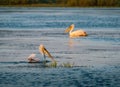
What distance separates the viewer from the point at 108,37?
30109 millimetres

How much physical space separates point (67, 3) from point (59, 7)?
8033 millimetres

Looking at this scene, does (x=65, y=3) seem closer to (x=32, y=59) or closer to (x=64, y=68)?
(x=32, y=59)

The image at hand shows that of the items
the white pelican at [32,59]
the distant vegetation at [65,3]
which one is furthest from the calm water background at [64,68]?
the distant vegetation at [65,3]

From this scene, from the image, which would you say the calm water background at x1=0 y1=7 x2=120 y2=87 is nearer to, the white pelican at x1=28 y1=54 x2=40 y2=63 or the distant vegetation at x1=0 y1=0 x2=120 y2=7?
the white pelican at x1=28 y1=54 x2=40 y2=63

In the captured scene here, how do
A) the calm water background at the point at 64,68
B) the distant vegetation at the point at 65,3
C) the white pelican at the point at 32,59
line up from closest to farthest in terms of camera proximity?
the calm water background at the point at 64,68, the white pelican at the point at 32,59, the distant vegetation at the point at 65,3

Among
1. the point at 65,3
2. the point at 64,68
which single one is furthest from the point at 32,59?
the point at 65,3

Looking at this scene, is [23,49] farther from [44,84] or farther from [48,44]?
[44,84]

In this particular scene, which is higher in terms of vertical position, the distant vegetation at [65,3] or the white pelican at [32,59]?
the white pelican at [32,59]

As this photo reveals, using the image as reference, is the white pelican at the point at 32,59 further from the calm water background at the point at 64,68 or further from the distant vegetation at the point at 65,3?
the distant vegetation at the point at 65,3

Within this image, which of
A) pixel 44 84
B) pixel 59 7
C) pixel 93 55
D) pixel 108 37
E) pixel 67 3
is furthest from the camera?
pixel 59 7

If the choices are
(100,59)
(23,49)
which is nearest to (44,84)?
(100,59)

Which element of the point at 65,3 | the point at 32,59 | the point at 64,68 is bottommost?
the point at 65,3

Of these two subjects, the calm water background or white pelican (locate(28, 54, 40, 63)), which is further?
white pelican (locate(28, 54, 40, 63))

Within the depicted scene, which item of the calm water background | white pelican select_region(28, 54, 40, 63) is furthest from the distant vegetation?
white pelican select_region(28, 54, 40, 63)
